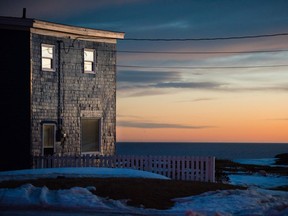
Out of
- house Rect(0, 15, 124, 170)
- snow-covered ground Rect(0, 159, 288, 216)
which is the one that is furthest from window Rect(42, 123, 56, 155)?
snow-covered ground Rect(0, 159, 288, 216)

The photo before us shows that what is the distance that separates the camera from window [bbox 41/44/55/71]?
83.9ft

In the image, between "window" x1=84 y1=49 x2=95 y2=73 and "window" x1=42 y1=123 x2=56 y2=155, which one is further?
"window" x1=84 y1=49 x2=95 y2=73

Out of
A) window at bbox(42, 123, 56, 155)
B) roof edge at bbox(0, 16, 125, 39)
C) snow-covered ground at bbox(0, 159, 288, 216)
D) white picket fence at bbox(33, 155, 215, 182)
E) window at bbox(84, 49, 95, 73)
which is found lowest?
snow-covered ground at bbox(0, 159, 288, 216)

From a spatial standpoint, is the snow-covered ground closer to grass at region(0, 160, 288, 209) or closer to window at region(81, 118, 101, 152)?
grass at region(0, 160, 288, 209)

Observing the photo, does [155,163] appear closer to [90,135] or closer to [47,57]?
[90,135]

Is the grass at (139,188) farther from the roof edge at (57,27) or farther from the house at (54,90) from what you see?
the roof edge at (57,27)

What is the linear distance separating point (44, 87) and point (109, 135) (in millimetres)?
4500

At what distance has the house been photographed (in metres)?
24.7

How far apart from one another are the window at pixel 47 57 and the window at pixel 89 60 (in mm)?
1894

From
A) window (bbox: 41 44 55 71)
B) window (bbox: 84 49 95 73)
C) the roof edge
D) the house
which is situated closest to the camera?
the roof edge

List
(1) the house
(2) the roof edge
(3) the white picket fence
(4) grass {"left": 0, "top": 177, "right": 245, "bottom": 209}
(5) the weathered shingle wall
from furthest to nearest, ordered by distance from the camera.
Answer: (5) the weathered shingle wall < (1) the house < (2) the roof edge < (3) the white picket fence < (4) grass {"left": 0, "top": 177, "right": 245, "bottom": 209}

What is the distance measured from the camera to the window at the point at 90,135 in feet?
90.0

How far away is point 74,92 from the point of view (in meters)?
26.9

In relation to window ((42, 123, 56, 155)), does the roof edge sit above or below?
above
